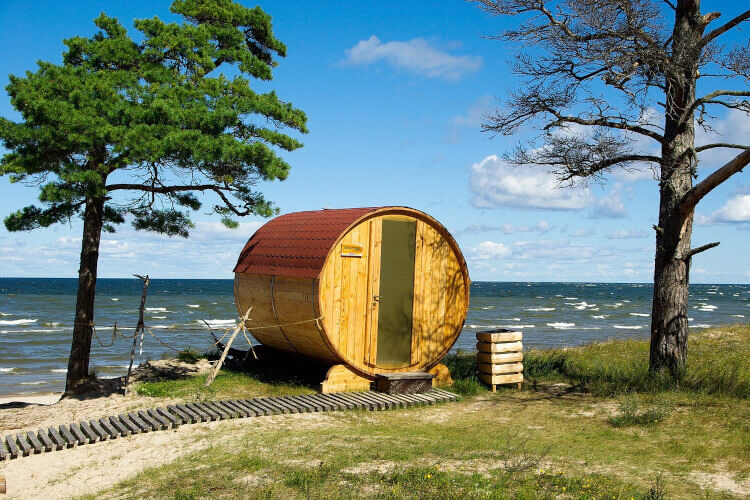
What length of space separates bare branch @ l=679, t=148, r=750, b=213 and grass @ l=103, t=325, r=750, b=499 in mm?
3311

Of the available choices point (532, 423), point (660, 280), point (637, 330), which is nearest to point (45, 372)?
point (532, 423)

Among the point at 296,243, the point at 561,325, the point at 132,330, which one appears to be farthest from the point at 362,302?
the point at 561,325

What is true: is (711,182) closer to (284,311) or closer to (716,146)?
(716,146)

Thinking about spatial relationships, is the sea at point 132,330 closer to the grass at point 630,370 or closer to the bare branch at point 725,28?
the grass at point 630,370

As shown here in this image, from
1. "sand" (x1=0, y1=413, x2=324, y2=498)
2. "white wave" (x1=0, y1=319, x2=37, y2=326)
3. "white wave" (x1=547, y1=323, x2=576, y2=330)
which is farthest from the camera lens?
"white wave" (x1=547, y1=323, x2=576, y2=330)

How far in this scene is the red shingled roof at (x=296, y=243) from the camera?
13.0 meters

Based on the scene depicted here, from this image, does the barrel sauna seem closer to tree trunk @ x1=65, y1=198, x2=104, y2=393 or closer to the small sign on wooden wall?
the small sign on wooden wall

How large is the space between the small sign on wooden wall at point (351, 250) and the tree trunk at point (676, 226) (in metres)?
5.99

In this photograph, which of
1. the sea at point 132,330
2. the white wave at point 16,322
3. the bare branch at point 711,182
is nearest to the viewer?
the bare branch at point 711,182

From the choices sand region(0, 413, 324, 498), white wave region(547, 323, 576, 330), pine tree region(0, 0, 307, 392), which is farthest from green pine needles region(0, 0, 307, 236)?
white wave region(547, 323, 576, 330)

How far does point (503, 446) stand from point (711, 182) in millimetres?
6484

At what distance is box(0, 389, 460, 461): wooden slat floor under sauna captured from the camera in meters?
9.93

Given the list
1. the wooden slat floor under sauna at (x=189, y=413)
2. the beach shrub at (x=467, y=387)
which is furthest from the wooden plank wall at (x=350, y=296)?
the beach shrub at (x=467, y=387)

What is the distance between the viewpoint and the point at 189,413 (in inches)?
432
